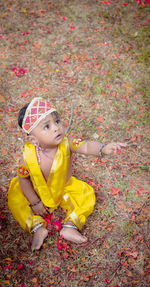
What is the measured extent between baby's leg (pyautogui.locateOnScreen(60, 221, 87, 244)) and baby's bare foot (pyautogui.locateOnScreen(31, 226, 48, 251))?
227mm

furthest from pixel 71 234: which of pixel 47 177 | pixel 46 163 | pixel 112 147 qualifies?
pixel 112 147

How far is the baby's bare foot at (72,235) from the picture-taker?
119 inches

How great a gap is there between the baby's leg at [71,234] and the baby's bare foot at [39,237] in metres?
0.23

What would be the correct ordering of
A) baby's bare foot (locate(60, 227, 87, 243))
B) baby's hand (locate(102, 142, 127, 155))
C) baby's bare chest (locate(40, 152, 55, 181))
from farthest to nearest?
baby's bare foot (locate(60, 227, 87, 243)) → baby's bare chest (locate(40, 152, 55, 181)) → baby's hand (locate(102, 142, 127, 155))

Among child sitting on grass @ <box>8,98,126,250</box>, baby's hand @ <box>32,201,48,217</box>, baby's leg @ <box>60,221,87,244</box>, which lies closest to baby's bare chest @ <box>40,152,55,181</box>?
child sitting on grass @ <box>8,98,126,250</box>

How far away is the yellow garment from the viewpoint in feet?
9.11

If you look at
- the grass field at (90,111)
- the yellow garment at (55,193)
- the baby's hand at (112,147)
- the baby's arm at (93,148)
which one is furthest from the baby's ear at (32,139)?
the grass field at (90,111)

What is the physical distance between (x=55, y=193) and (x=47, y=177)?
0.28 m

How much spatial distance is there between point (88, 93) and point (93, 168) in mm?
1574

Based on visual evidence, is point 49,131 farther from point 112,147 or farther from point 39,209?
point 39,209

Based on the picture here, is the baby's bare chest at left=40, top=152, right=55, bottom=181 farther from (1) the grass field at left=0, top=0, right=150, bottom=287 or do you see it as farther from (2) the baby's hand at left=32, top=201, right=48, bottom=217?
(1) the grass field at left=0, top=0, right=150, bottom=287

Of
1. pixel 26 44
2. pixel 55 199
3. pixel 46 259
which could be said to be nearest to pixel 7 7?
pixel 26 44

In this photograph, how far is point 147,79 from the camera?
4.84 m

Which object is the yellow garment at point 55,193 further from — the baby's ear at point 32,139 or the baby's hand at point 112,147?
the baby's hand at point 112,147
